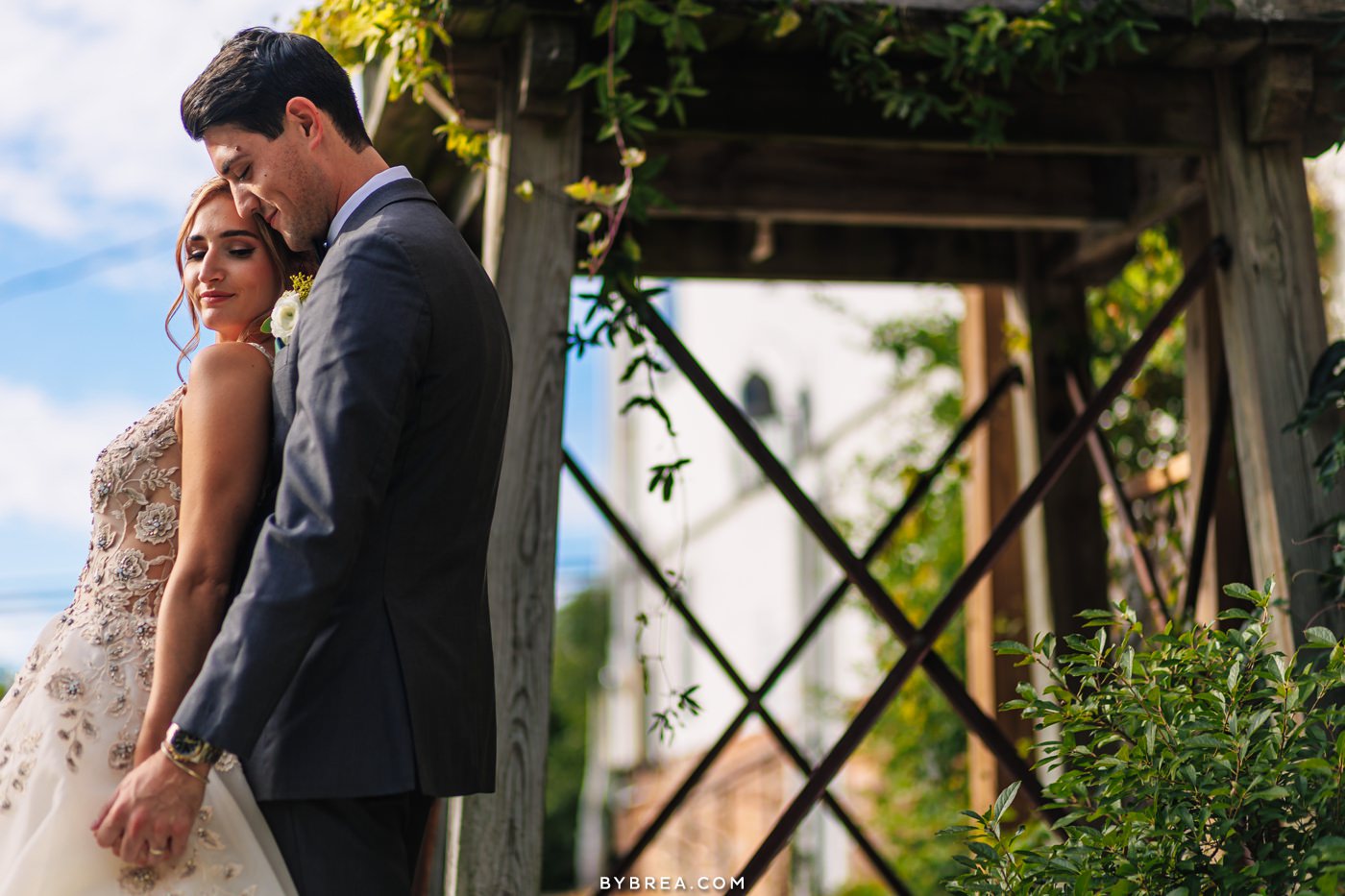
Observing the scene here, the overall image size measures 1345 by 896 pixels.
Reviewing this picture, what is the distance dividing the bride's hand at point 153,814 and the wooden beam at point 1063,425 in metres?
3.33

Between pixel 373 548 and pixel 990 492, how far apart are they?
3672mm

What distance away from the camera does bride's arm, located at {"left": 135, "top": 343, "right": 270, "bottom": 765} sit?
1.92 metres

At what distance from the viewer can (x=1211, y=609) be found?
4.12 m

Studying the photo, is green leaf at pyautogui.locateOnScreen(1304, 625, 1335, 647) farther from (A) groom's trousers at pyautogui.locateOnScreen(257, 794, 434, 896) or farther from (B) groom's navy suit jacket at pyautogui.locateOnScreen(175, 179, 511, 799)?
(A) groom's trousers at pyautogui.locateOnScreen(257, 794, 434, 896)

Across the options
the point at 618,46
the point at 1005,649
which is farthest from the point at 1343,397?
the point at 618,46

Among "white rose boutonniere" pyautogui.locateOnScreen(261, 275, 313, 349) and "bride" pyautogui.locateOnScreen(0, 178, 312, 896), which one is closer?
"bride" pyautogui.locateOnScreen(0, 178, 312, 896)

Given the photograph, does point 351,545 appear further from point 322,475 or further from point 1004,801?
point 1004,801

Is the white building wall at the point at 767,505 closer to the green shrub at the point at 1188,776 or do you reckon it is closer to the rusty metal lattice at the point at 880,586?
the rusty metal lattice at the point at 880,586

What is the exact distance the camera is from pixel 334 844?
1.85m

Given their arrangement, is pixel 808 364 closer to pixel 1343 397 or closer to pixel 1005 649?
pixel 1343 397

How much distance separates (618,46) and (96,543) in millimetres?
1607

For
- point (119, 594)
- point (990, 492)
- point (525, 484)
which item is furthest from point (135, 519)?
point (990, 492)

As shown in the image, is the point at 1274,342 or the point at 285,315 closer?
the point at 285,315

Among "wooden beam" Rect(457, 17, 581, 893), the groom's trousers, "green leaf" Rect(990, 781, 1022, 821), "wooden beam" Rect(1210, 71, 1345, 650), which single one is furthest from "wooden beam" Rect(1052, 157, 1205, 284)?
the groom's trousers
